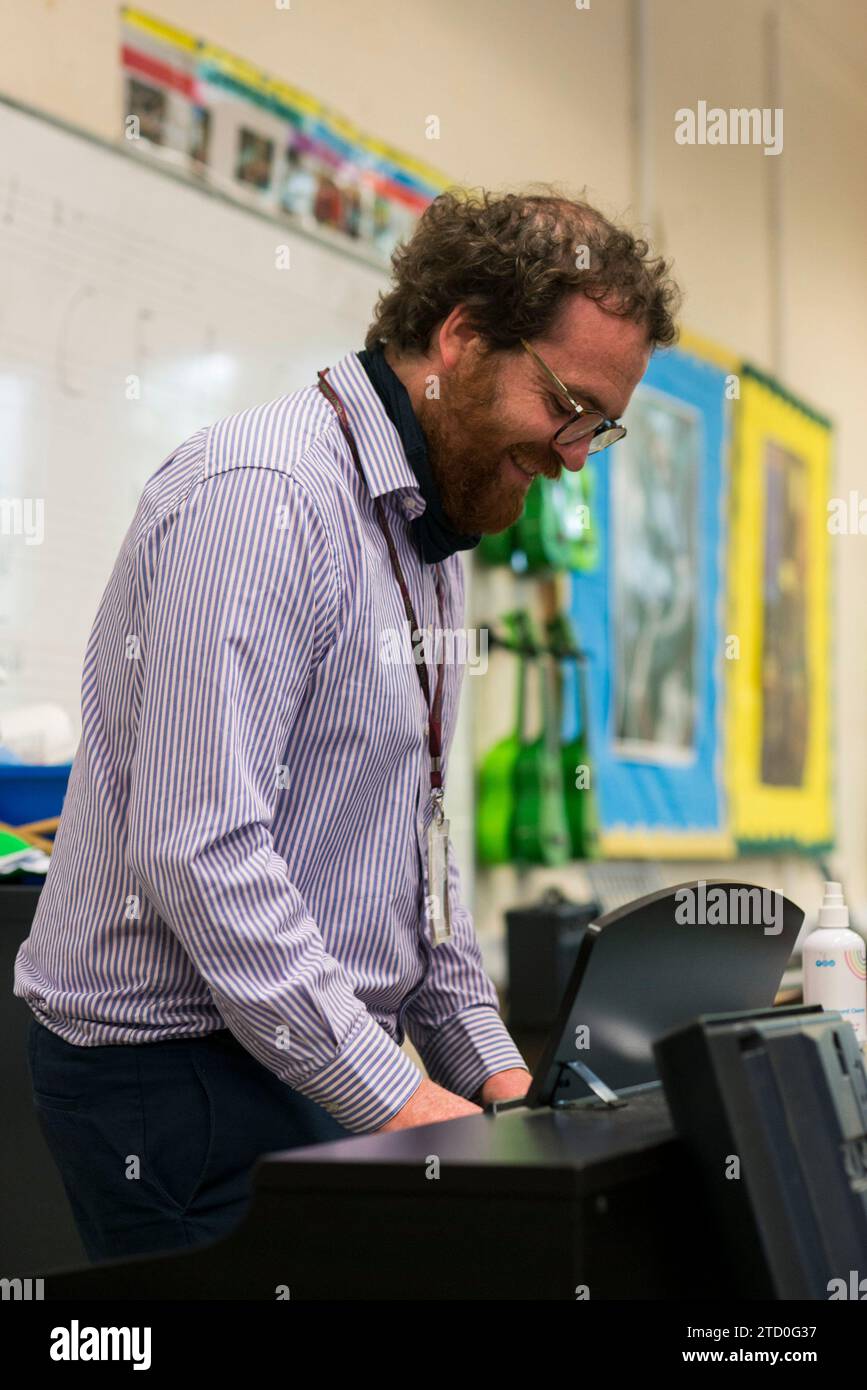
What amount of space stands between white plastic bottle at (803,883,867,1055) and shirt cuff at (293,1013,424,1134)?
2.16ft

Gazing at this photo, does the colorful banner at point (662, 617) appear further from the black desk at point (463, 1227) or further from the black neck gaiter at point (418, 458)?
the black desk at point (463, 1227)

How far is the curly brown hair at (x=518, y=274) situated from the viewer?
5.20 ft

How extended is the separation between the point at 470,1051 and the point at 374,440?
26.1 inches

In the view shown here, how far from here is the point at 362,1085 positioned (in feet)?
4.23

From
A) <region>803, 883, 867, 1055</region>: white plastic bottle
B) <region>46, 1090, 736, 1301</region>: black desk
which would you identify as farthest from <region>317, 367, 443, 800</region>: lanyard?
<region>46, 1090, 736, 1301</region>: black desk

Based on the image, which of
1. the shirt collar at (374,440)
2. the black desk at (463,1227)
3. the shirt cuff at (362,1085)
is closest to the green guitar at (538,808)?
the shirt collar at (374,440)

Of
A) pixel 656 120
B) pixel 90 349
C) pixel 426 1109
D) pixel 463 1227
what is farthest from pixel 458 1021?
pixel 656 120

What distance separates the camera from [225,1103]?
4.56ft

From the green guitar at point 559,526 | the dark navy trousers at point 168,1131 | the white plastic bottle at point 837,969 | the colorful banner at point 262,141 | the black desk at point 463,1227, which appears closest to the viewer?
the black desk at point 463,1227

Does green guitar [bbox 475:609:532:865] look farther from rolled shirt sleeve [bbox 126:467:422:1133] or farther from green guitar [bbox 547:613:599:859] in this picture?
rolled shirt sleeve [bbox 126:467:422:1133]

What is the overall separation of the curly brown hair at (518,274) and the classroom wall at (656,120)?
1.34m

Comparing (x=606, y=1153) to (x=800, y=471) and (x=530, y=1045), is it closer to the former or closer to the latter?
(x=530, y=1045)

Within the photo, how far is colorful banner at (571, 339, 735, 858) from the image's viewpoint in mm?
4367

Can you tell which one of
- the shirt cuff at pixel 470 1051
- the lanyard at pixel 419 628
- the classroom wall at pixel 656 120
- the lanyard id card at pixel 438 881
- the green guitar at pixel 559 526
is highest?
the classroom wall at pixel 656 120
